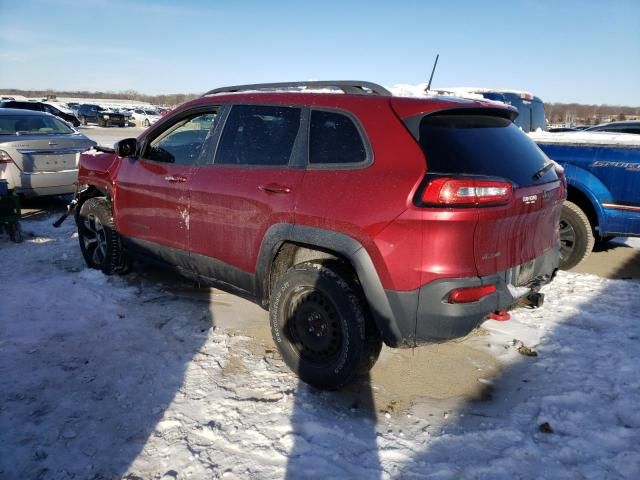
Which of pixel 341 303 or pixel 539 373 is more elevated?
pixel 341 303

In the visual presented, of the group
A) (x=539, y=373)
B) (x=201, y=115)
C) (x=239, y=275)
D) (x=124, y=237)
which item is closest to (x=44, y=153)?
(x=124, y=237)

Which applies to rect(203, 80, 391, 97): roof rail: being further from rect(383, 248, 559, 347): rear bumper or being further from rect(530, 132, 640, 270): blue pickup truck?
rect(530, 132, 640, 270): blue pickup truck

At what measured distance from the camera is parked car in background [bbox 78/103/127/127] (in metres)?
35.0

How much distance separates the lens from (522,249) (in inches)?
114

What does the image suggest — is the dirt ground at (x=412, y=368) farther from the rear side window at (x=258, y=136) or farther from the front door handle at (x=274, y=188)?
the rear side window at (x=258, y=136)

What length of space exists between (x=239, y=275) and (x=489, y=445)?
6.40ft

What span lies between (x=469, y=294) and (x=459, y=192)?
0.55 metres

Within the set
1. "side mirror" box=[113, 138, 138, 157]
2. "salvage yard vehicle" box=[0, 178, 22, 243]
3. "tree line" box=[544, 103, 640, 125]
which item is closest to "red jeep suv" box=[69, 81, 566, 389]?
"side mirror" box=[113, 138, 138, 157]

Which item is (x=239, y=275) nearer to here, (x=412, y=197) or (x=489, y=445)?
(x=412, y=197)

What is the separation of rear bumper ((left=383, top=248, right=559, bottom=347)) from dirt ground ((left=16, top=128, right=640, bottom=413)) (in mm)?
517

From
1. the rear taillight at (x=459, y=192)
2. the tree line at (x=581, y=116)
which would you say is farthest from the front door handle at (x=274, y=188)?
the tree line at (x=581, y=116)

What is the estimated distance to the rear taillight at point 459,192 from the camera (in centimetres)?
249

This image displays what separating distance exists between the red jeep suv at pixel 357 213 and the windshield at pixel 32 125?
5227 millimetres

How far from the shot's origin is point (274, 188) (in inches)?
124
